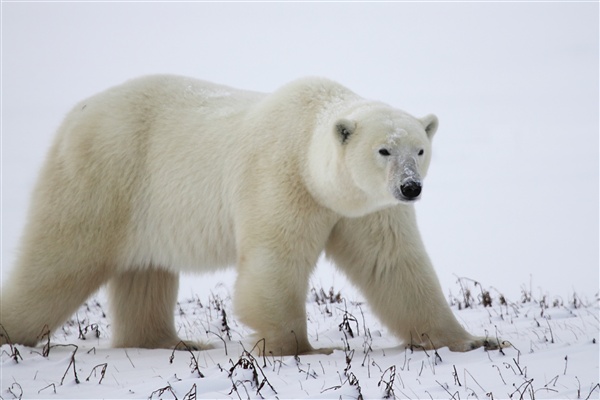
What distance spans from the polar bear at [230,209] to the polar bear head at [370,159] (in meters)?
0.01

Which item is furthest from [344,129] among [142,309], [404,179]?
[142,309]

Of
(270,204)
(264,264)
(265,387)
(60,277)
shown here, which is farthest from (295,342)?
(60,277)

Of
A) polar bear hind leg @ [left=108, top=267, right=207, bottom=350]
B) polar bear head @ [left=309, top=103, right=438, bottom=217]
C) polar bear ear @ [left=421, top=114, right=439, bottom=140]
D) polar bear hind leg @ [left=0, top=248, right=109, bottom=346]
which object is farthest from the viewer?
polar bear hind leg @ [left=108, top=267, right=207, bottom=350]

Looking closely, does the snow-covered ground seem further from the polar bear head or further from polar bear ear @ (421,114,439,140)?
polar bear ear @ (421,114,439,140)

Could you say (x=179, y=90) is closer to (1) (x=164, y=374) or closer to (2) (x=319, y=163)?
(2) (x=319, y=163)

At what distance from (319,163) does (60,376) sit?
245 centimetres

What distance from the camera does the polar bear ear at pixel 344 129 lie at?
5930 mm

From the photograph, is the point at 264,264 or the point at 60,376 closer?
the point at 60,376

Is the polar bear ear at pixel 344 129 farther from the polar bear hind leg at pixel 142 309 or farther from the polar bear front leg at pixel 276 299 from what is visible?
the polar bear hind leg at pixel 142 309

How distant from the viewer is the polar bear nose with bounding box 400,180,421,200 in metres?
5.58

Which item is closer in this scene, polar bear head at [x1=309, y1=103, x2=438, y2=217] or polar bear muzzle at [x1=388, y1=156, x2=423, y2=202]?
polar bear muzzle at [x1=388, y1=156, x2=423, y2=202]

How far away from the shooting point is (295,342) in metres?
6.28

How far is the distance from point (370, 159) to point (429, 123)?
699 mm

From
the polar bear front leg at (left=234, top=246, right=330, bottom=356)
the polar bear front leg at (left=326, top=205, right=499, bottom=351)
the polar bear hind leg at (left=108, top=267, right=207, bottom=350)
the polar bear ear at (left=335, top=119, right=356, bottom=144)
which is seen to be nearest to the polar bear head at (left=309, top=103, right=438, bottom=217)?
the polar bear ear at (left=335, top=119, right=356, bottom=144)
